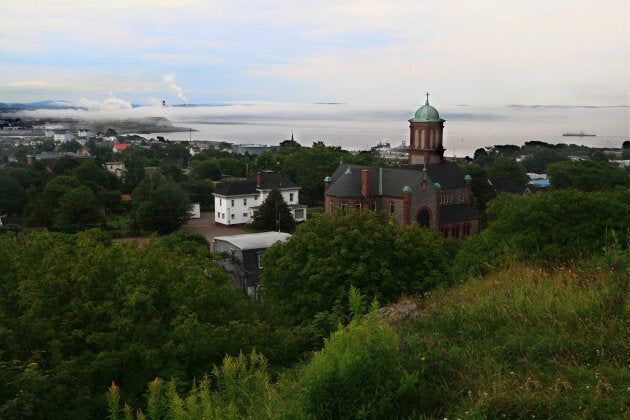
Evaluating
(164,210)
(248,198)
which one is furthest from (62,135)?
(164,210)

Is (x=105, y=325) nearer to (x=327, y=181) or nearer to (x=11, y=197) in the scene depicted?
(x=327, y=181)

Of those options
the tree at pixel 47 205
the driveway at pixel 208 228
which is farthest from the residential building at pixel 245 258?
the tree at pixel 47 205

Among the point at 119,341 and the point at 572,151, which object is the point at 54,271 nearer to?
the point at 119,341

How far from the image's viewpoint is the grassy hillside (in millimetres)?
4926

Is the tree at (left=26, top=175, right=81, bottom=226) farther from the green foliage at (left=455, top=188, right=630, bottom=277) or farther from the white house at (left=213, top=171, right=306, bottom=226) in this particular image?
the green foliage at (left=455, top=188, right=630, bottom=277)

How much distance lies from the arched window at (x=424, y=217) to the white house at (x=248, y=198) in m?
14.9

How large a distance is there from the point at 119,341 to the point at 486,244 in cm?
1102

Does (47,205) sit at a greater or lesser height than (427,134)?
lesser

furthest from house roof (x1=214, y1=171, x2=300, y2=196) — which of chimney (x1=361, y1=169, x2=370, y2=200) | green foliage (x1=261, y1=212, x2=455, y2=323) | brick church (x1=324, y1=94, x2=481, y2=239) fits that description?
green foliage (x1=261, y1=212, x2=455, y2=323)

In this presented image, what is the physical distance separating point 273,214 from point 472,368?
44979 mm

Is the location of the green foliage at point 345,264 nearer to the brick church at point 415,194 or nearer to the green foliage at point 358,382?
the green foliage at point 358,382

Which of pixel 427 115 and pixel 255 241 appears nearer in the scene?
pixel 255 241

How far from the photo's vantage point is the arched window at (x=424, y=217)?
42.5 metres

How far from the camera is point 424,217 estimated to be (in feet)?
140
